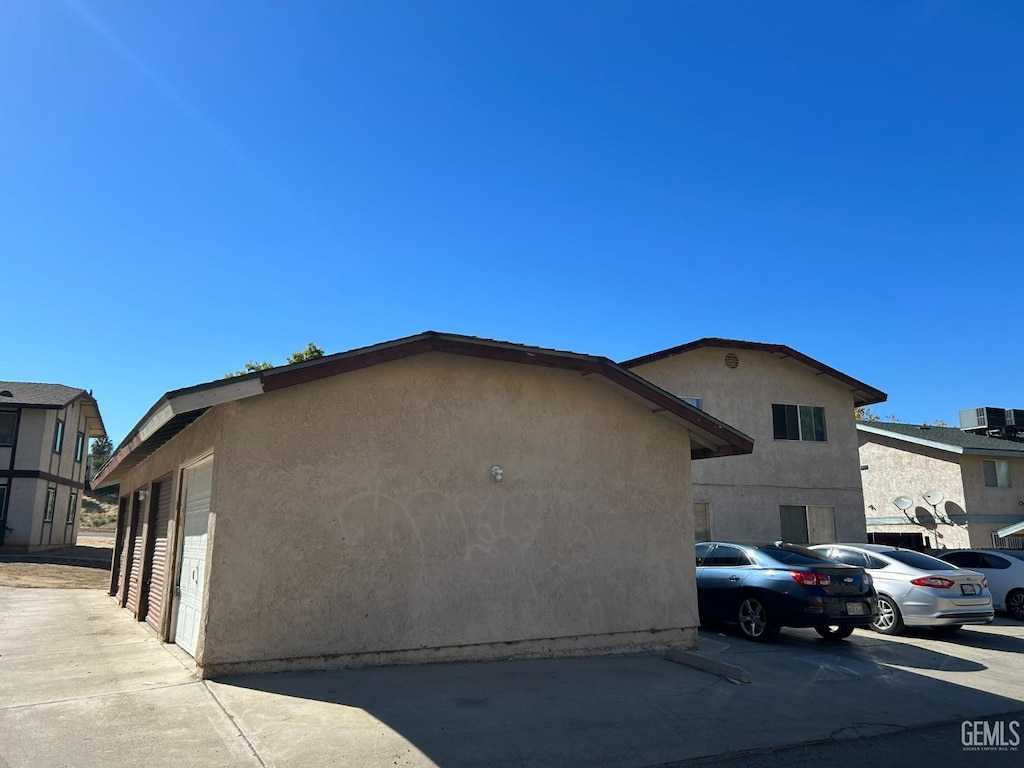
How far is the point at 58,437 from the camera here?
32.2 m

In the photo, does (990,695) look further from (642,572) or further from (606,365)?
(606,365)

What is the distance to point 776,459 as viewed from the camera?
66.9ft

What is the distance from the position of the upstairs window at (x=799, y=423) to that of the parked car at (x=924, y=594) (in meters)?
8.41

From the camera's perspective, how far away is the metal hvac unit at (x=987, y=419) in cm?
2934

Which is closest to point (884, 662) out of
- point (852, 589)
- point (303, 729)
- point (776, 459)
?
point (852, 589)

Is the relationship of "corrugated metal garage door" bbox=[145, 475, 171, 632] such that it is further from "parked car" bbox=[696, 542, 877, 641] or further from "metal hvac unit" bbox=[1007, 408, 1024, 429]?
"metal hvac unit" bbox=[1007, 408, 1024, 429]

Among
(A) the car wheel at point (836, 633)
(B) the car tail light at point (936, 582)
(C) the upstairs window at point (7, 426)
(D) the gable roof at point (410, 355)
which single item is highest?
(C) the upstairs window at point (7, 426)

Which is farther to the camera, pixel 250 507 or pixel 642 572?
pixel 642 572

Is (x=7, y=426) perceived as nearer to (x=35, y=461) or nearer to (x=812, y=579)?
(x=35, y=461)

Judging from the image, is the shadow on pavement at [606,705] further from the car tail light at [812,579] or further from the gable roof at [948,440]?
the gable roof at [948,440]

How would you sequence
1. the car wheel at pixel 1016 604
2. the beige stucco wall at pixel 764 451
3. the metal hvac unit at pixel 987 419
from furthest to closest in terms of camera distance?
the metal hvac unit at pixel 987 419
the beige stucco wall at pixel 764 451
the car wheel at pixel 1016 604

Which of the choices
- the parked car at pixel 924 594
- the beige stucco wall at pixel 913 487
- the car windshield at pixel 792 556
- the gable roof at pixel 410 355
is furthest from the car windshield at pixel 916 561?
the beige stucco wall at pixel 913 487

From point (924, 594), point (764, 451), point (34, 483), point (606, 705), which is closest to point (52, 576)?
point (34, 483)

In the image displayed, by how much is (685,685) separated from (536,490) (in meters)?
2.91
